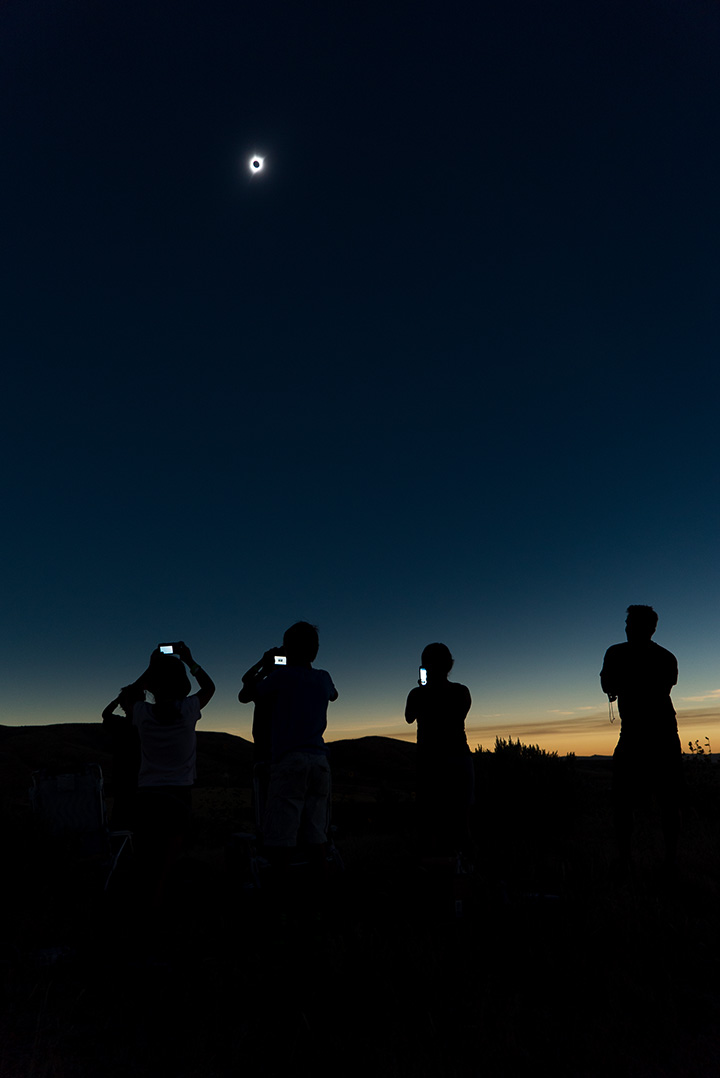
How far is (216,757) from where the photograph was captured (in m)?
28.0

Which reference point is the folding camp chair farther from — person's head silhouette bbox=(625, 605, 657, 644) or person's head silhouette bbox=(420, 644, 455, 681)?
person's head silhouette bbox=(625, 605, 657, 644)

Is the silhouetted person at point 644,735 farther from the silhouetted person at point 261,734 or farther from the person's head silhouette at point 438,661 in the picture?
the silhouetted person at point 261,734

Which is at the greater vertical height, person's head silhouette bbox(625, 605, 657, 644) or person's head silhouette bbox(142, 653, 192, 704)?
person's head silhouette bbox(625, 605, 657, 644)

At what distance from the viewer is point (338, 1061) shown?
2.81m

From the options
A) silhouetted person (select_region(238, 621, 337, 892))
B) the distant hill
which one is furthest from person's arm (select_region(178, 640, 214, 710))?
the distant hill

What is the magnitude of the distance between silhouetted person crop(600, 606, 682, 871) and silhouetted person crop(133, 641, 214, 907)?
3.46 metres

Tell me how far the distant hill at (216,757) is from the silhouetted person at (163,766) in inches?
580

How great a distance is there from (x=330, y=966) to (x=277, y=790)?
1.01m

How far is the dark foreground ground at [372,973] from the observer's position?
2906 millimetres

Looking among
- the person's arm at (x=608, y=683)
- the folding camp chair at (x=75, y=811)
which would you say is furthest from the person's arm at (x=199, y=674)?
the person's arm at (x=608, y=683)

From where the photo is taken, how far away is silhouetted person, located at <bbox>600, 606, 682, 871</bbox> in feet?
18.0

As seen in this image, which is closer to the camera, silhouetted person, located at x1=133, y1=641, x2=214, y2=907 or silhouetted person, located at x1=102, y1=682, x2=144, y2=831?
silhouetted person, located at x1=133, y1=641, x2=214, y2=907

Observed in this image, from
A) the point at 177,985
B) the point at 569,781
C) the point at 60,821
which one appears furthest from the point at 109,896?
the point at 569,781

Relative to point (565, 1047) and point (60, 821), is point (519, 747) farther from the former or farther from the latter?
point (565, 1047)
